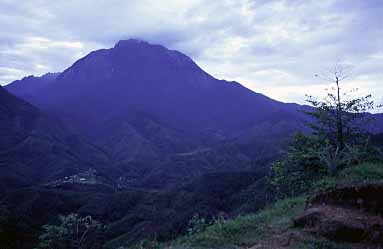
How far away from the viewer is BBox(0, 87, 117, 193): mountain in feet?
428

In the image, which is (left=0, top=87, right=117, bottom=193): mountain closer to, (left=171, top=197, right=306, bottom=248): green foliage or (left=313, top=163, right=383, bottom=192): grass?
(left=313, top=163, right=383, bottom=192): grass

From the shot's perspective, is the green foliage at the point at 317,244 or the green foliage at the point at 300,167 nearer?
the green foliage at the point at 317,244

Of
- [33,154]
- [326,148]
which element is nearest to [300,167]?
[326,148]

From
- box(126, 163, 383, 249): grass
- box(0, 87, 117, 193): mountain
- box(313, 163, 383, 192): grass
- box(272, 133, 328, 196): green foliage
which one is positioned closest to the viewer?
box(126, 163, 383, 249): grass

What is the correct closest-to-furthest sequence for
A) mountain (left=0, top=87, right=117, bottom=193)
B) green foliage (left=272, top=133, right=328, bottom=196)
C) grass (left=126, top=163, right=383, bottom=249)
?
grass (left=126, top=163, right=383, bottom=249)
green foliage (left=272, top=133, right=328, bottom=196)
mountain (left=0, top=87, right=117, bottom=193)

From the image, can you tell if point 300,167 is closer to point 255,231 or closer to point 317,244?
point 255,231

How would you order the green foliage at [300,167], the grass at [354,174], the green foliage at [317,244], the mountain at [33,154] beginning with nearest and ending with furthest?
the green foliage at [317,244]
the grass at [354,174]
the green foliage at [300,167]
the mountain at [33,154]

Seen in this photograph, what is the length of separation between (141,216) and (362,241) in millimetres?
82034

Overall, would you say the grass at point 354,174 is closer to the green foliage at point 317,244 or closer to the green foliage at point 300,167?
the green foliage at point 300,167

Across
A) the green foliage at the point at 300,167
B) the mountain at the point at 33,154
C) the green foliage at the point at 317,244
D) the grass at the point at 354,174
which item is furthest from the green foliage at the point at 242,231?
the mountain at the point at 33,154

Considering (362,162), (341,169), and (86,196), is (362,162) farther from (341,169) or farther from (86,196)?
(86,196)

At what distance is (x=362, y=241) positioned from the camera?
Result: 6.68 meters

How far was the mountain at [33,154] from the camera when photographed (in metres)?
130

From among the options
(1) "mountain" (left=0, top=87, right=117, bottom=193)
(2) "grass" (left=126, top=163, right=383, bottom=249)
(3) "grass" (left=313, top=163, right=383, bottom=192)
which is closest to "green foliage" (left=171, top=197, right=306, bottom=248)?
(2) "grass" (left=126, top=163, right=383, bottom=249)
